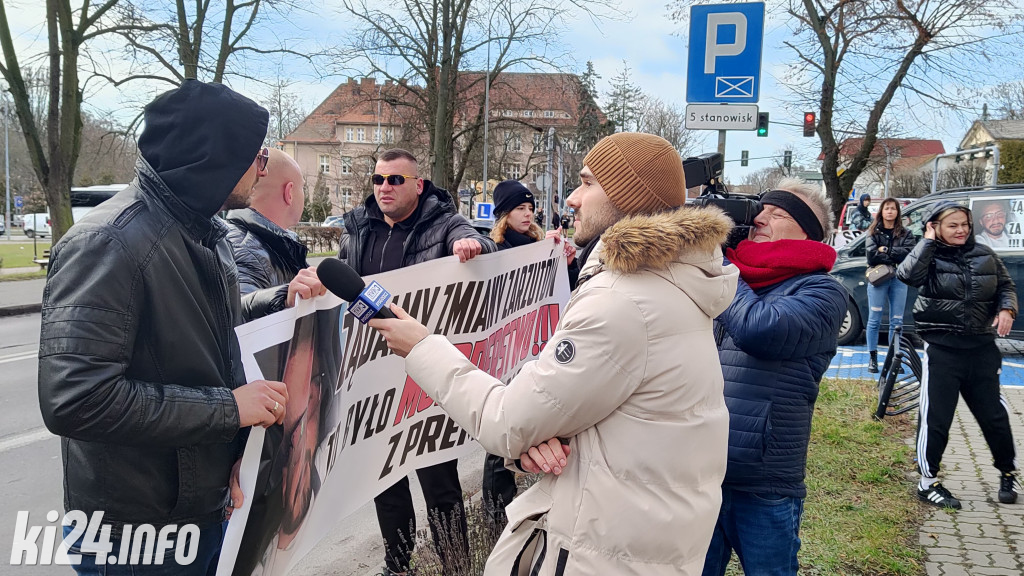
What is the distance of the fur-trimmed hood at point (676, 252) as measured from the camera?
161cm

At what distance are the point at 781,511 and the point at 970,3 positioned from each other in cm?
1692

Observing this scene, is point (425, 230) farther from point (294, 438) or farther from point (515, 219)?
point (294, 438)

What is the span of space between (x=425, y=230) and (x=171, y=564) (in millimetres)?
2197

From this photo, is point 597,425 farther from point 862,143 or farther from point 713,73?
point 862,143

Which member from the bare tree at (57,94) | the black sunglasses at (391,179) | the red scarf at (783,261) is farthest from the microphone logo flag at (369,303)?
the bare tree at (57,94)

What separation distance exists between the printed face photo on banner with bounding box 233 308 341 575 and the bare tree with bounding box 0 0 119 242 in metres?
16.2

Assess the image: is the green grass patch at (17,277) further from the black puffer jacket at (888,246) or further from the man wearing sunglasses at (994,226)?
the man wearing sunglasses at (994,226)

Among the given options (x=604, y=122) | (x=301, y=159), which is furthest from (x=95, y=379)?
(x=301, y=159)

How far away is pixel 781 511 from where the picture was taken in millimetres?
2596

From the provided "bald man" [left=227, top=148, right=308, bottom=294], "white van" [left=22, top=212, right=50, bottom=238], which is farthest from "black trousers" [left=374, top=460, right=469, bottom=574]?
"white van" [left=22, top=212, right=50, bottom=238]

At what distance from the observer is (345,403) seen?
2.48 metres

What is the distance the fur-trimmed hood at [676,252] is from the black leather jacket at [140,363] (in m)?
0.95

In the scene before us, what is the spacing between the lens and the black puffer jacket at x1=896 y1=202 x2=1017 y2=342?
4.59 m

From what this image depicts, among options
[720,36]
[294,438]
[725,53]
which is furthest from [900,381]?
[294,438]
